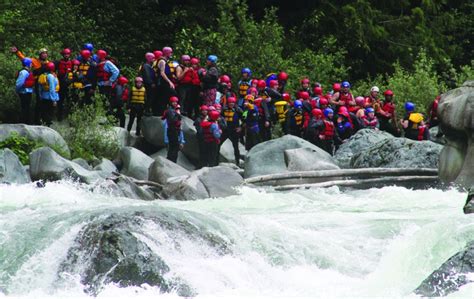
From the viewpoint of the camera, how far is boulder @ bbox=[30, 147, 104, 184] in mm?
23203

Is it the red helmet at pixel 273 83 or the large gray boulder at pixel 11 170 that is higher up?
the red helmet at pixel 273 83

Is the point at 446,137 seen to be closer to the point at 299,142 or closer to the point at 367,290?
the point at 299,142

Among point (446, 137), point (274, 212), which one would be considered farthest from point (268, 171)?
point (274, 212)

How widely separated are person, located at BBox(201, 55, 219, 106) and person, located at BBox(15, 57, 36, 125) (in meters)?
3.49

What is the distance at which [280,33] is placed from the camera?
34.8m

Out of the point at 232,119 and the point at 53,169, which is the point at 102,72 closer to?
the point at 232,119

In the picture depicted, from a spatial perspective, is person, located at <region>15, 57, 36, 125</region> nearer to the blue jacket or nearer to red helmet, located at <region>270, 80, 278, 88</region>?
the blue jacket

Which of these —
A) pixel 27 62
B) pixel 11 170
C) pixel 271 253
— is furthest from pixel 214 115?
pixel 271 253

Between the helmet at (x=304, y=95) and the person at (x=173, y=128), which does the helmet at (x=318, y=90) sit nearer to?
the helmet at (x=304, y=95)

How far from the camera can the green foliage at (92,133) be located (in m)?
27.2

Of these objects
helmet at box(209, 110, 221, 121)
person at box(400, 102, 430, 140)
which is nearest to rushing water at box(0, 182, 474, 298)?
helmet at box(209, 110, 221, 121)

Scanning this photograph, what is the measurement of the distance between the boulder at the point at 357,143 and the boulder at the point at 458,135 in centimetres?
286

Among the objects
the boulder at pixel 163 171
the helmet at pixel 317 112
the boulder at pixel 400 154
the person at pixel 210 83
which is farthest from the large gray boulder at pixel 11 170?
the helmet at pixel 317 112

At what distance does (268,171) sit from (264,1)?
13483mm
